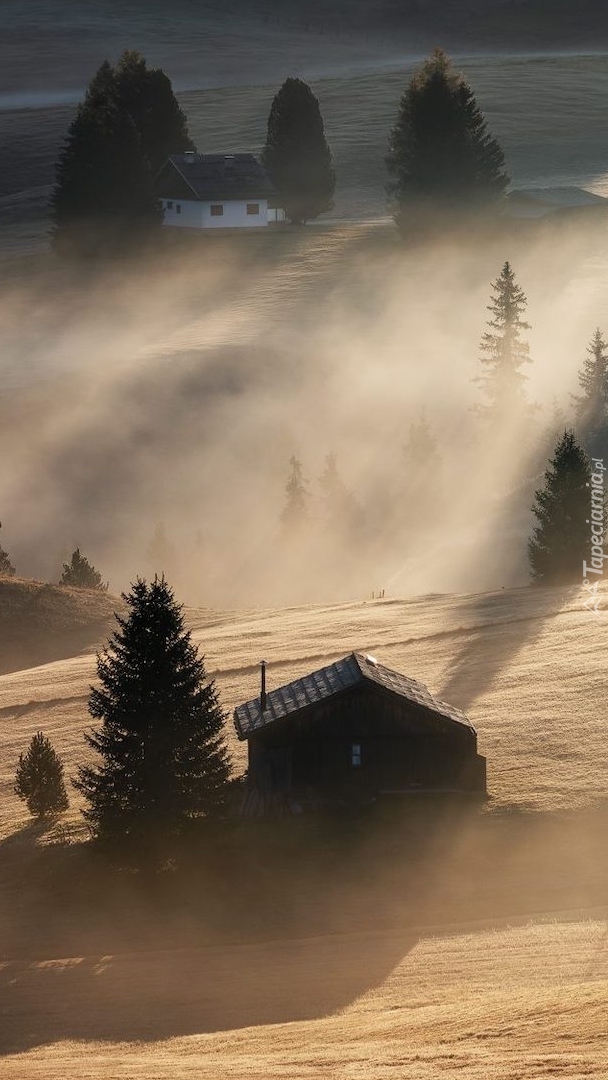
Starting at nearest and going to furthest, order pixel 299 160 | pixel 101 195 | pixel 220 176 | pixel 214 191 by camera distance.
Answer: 1. pixel 220 176
2. pixel 214 191
3. pixel 101 195
4. pixel 299 160

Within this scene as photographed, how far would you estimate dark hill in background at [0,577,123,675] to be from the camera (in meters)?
64.1

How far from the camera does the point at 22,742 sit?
49.6 meters

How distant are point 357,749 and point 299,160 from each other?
100m

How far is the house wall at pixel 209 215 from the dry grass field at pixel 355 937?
8615 centimetres

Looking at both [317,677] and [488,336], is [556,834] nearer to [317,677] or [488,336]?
[317,677]

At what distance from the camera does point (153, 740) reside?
38469mm

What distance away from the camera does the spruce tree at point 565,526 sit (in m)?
66.0

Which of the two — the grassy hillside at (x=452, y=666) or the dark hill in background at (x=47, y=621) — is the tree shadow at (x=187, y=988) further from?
the dark hill in background at (x=47, y=621)

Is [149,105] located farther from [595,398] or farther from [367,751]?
[367,751]

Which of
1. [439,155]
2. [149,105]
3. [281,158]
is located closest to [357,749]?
[281,158]

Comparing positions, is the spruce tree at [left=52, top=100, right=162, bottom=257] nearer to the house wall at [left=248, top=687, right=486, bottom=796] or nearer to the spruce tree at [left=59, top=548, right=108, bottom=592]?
the spruce tree at [left=59, top=548, right=108, bottom=592]

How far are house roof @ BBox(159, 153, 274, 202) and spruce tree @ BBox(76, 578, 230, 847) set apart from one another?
9293 centimetres

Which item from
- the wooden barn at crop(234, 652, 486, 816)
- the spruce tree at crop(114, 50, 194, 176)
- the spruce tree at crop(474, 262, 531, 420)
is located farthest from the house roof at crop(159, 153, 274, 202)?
the wooden barn at crop(234, 652, 486, 816)

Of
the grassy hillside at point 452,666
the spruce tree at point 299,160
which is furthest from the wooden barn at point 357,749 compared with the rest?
the spruce tree at point 299,160
